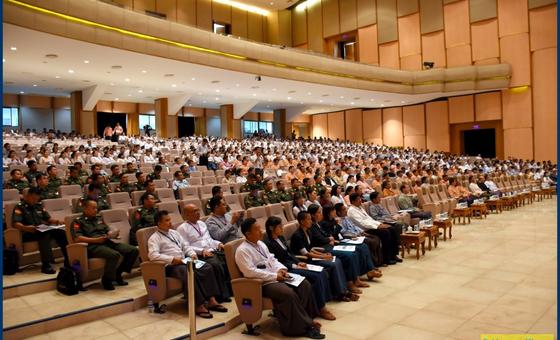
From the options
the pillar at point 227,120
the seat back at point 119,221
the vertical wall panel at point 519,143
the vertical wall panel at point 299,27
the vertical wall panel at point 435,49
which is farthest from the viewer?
the vertical wall panel at point 299,27

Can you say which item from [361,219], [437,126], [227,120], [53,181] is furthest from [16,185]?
[437,126]

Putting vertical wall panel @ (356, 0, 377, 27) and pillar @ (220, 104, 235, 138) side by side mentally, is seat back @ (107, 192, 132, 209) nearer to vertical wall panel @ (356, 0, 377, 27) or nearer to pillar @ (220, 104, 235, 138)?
pillar @ (220, 104, 235, 138)

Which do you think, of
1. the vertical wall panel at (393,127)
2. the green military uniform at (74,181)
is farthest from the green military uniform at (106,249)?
the vertical wall panel at (393,127)

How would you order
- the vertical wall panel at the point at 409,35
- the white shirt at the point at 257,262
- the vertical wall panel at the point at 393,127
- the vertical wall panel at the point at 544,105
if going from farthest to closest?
the vertical wall panel at the point at 393,127, the vertical wall panel at the point at 409,35, the vertical wall panel at the point at 544,105, the white shirt at the point at 257,262

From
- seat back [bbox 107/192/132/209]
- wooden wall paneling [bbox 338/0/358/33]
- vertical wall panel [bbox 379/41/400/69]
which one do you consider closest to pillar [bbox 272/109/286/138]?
wooden wall paneling [bbox 338/0/358/33]

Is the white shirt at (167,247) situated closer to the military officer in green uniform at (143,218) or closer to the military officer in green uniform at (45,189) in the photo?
the military officer in green uniform at (143,218)

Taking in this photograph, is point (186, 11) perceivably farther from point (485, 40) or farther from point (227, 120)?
point (485, 40)

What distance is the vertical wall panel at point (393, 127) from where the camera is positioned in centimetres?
2538

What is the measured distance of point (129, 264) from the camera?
4.64 metres

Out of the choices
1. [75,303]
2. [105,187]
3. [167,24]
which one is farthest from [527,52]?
[75,303]

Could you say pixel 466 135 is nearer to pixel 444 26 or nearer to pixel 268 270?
pixel 444 26

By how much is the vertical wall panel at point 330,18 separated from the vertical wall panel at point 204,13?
687 centimetres

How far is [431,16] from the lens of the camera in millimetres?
22469

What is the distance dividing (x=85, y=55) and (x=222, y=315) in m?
10.7
